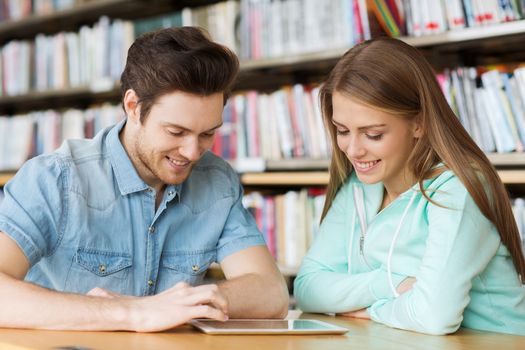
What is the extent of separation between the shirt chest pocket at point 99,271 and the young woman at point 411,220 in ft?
1.27

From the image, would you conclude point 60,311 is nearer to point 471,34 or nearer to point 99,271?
point 99,271

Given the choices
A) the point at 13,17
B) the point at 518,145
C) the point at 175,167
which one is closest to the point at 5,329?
the point at 175,167

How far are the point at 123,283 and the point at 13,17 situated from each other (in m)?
2.61

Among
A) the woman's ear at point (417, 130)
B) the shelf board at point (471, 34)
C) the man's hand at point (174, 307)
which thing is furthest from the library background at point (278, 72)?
the man's hand at point (174, 307)

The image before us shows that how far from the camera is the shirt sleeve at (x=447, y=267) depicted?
1.38m

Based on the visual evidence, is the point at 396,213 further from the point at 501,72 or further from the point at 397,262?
the point at 501,72

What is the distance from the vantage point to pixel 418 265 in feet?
5.08

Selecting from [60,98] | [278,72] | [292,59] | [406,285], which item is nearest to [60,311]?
[406,285]

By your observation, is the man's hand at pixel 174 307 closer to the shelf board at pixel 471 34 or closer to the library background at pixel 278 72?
the library background at pixel 278 72

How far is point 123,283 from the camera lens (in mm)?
1642

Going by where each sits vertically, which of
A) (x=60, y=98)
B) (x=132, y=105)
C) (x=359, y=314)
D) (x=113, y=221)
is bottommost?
(x=359, y=314)

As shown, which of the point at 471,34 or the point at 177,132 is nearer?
the point at 177,132

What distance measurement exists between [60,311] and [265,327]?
0.35 metres

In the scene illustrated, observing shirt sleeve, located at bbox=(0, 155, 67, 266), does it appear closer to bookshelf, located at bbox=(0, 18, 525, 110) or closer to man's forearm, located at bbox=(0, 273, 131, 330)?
man's forearm, located at bbox=(0, 273, 131, 330)
